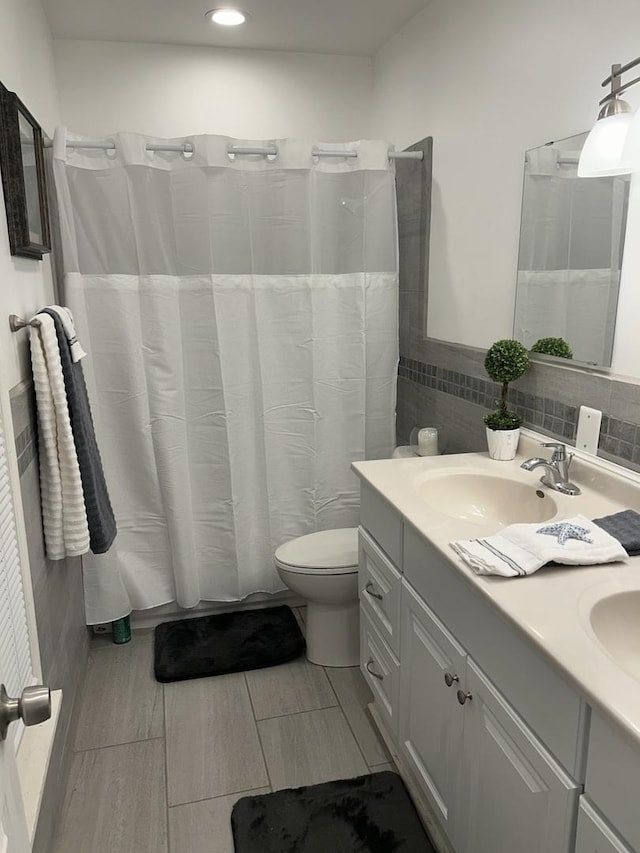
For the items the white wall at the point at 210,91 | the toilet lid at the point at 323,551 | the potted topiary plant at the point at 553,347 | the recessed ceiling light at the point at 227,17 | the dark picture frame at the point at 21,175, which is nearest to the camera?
the dark picture frame at the point at 21,175

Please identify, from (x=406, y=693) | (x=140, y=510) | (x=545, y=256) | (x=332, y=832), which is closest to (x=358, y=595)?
(x=406, y=693)

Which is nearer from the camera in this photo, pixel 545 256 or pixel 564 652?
pixel 564 652

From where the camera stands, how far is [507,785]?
3.92ft

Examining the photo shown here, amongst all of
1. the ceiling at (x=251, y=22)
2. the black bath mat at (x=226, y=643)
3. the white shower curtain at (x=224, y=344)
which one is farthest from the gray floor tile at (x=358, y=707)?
the ceiling at (x=251, y=22)

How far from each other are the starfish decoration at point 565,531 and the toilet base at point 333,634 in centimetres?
118

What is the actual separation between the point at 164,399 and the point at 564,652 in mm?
1858

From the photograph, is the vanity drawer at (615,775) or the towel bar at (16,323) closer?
the vanity drawer at (615,775)

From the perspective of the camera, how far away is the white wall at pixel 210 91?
270cm

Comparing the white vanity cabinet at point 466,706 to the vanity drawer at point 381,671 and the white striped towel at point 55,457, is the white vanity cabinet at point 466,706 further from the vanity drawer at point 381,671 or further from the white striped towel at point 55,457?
the white striped towel at point 55,457

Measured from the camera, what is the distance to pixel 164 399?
249 cm

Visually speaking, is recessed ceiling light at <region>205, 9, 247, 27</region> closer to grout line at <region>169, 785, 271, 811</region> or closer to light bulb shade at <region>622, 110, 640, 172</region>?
light bulb shade at <region>622, 110, 640, 172</region>

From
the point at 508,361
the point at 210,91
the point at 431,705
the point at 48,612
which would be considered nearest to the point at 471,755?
the point at 431,705

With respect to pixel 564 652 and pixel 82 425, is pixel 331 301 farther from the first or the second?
pixel 564 652

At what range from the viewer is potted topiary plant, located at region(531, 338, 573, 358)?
1.83 metres
